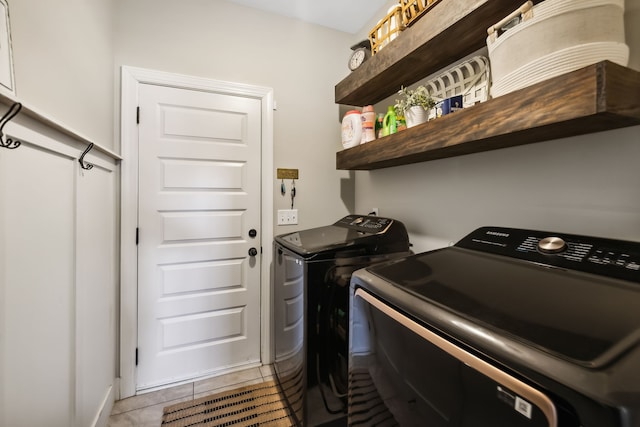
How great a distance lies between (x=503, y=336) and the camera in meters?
0.53

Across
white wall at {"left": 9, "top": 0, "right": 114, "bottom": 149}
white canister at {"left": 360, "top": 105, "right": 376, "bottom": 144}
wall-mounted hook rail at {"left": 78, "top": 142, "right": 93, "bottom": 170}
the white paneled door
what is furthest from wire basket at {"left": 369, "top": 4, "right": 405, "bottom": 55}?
wall-mounted hook rail at {"left": 78, "top": 142, "right": 93, "bottom": 170}

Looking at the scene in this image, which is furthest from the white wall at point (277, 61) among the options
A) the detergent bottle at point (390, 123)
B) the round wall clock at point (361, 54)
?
the detergent bottle at point (390, 123)

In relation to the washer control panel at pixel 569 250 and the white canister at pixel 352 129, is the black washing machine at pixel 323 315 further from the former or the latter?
the white canister at pixel 352 129

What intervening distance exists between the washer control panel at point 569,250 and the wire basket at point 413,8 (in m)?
1.06

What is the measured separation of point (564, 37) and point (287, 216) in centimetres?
178

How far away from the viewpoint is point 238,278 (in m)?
2.07

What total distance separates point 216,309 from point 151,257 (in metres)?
0.58

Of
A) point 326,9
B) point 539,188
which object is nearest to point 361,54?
point 326,9

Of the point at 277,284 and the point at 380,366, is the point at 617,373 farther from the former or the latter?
the point at 277,284

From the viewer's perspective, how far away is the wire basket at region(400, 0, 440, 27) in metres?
1.29

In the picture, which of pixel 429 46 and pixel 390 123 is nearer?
pixel 429 46

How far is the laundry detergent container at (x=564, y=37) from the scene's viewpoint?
763mm

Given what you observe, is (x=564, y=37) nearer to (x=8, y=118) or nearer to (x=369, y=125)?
(x=369, y=125)

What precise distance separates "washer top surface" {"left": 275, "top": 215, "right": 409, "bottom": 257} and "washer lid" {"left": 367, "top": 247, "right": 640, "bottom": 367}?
537 mm
